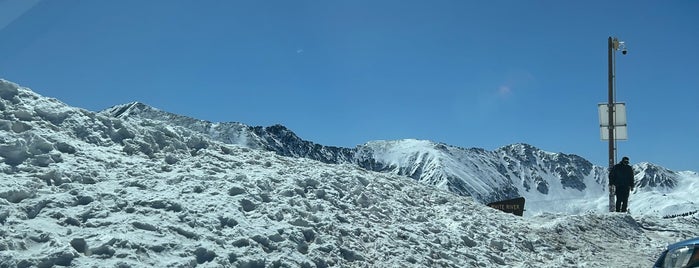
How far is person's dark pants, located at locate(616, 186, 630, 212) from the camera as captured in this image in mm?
20812

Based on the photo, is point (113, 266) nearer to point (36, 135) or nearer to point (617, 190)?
point (36, 135)

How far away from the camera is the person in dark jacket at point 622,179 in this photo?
2056 cm

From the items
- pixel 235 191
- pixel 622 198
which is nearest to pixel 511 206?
pixel 622 198

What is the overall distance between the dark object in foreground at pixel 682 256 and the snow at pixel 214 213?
12.1 feet

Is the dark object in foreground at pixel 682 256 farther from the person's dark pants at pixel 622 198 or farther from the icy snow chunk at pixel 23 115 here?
the person's dark pants at pixel 622 198

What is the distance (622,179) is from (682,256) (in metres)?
13.1

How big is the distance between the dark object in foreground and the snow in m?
3.70

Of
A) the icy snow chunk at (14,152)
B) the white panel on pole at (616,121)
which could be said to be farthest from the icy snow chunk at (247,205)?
the white panel on pole at (616,121)

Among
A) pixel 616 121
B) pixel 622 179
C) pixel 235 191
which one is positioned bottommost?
pixel 235 191

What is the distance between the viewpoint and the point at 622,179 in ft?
67.5

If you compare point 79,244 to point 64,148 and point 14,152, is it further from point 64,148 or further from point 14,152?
point 64,148

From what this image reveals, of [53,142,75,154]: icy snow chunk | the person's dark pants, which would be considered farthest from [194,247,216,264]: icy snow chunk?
the person's dark pants

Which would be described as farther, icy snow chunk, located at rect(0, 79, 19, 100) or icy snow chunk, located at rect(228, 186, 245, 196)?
icy snow chunk, located at rect(0, 79, 19, 100)

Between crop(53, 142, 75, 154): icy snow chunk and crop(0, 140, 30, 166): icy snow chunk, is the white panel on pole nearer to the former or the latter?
crop(53, 142, 75, 154): icy snow chunk
